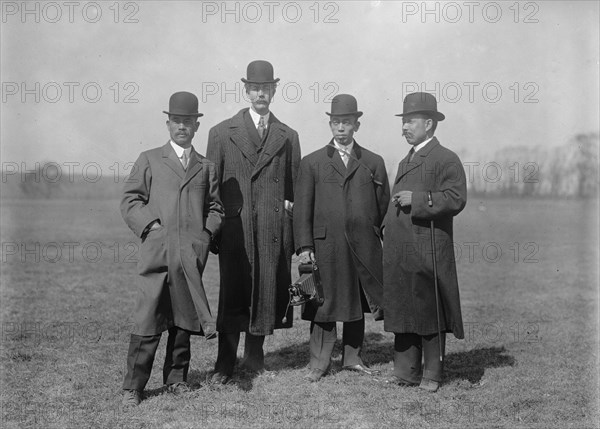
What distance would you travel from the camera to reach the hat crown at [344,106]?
621 cm

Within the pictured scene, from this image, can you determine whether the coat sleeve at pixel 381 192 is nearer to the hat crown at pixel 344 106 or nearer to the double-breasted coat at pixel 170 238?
the hat crown at pixel 344 106

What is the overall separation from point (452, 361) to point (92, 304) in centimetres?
577

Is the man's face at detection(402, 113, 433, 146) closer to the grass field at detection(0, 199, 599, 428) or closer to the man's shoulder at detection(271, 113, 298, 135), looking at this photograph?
the man's shoulder at detection(271, 113, 298, 135)

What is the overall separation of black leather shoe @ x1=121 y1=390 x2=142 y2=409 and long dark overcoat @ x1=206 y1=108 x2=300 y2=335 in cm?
100

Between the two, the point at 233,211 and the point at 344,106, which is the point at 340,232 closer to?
the point at 233,211

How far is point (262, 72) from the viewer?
243 inches

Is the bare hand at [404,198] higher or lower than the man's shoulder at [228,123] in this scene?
lower

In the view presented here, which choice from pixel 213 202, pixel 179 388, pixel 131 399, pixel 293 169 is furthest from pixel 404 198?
pixel 131 399

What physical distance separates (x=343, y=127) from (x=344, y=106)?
183mm

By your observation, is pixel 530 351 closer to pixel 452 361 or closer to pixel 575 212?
pixel 452 361

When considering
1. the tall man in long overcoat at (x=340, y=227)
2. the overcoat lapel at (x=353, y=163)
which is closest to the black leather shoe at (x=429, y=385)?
the tall man in long overcoat at (x=340, y=227)

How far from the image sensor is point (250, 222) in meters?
6.18

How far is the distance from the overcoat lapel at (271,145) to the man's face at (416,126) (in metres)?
1.07

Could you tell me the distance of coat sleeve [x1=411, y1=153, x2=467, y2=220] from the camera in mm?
5750
